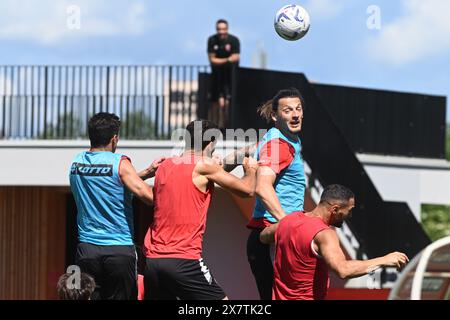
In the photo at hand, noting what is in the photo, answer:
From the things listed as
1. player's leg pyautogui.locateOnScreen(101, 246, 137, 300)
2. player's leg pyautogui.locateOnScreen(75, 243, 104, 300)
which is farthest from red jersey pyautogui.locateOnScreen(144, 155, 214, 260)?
player's leg pyautogui.locateOnScreen(75, 243, 104, 300)

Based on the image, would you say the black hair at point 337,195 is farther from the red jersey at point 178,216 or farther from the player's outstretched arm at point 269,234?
the red jersey at point 178,216

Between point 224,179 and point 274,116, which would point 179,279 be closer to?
point 224,179

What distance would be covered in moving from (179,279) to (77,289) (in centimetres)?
82

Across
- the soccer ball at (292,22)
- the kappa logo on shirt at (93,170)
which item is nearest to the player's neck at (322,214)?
the kappa logo on shirt at (93,170)

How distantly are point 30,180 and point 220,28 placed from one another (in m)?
3.95

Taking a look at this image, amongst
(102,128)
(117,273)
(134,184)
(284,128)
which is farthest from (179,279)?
(284,128)

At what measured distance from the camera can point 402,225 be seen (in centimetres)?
1772

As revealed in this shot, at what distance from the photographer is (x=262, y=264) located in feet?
30.6

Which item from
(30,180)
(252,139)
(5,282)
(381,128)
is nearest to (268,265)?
(252,139)

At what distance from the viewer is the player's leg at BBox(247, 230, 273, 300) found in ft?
30.5

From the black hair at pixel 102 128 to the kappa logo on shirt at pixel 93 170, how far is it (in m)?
0.19

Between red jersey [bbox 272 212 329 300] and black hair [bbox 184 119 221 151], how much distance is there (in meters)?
1.07

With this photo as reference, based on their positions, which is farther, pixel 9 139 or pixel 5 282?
pixel 5 282
